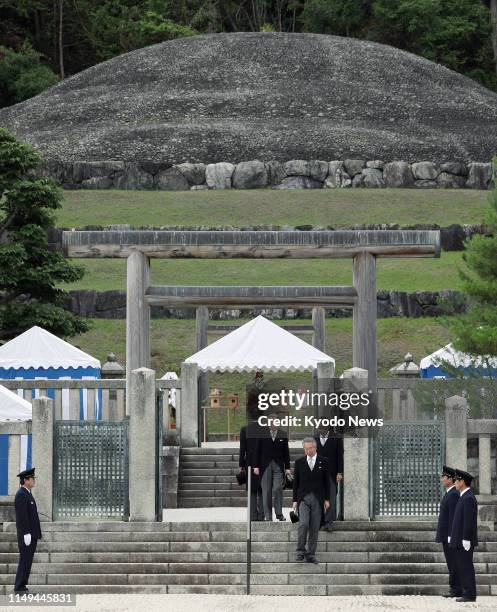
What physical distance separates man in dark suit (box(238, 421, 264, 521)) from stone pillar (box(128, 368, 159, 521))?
1142mm

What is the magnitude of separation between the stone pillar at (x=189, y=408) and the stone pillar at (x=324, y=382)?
219cm

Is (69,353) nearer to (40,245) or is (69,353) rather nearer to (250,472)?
(40,245)

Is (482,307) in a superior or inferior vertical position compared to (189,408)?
superior

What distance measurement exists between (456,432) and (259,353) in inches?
260

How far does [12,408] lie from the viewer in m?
20.0

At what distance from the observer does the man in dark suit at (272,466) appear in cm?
1906

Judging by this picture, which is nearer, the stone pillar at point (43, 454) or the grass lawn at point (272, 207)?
the stone pillar at point (43, 454)

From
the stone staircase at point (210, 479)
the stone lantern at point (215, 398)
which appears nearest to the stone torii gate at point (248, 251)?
the stone staircase at point (210, 479)

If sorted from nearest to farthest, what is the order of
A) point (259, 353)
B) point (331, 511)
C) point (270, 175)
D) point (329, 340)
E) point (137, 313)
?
point (331, 511), point (259, 353), point (137, 313), point (329, 340), point (270, 175)

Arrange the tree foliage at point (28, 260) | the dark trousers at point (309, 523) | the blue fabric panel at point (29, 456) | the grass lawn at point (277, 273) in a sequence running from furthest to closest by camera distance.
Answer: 1. the grass lawn at point (277, 273)
2. the tree foliage at point (28, 260)
3. the blue fabric panel at point (29, 456)
4. the dark trousers at point (309, 523)

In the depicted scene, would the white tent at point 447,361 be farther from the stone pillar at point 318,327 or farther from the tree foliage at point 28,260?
the tree foliage at point 28,260

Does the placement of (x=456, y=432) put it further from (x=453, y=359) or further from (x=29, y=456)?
(x=453, y=359)

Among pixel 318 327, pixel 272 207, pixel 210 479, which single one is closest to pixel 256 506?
pixel 210 479

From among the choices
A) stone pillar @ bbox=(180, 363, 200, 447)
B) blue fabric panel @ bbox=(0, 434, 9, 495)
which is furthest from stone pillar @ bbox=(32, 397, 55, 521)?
stone pillar @ bbox=(180, 363, 200, 447)
